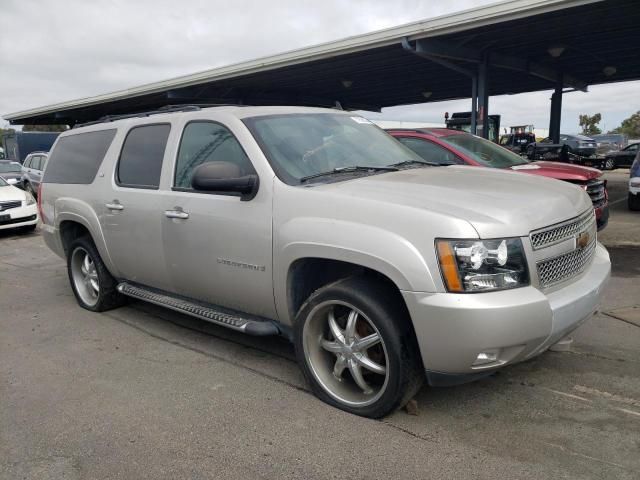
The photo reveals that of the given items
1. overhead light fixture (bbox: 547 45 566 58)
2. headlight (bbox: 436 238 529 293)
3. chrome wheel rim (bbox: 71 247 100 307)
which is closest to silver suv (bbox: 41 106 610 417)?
headlight (bbox: 436 238 529 293)

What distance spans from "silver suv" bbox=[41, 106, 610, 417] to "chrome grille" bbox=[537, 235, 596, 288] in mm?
12

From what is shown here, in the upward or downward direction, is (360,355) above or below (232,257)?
below

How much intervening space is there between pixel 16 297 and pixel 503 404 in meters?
5.62

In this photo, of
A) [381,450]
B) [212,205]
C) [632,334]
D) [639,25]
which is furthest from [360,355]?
[639,25]

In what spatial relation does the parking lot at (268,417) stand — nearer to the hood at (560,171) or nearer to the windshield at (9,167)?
the hood at (560,171)

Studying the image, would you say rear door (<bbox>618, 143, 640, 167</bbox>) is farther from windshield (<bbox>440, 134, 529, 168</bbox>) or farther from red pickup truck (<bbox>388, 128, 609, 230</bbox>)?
windshield (<bbox>440, 134, 529, 168</bbox>)

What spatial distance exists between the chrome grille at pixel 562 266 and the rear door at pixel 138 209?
2.78 m

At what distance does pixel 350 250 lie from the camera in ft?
9.86

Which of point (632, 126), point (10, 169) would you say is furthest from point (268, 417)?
point (632, 126)

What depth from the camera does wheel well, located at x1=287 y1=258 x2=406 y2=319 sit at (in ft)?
11.1

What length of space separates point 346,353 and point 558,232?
55.0 inches

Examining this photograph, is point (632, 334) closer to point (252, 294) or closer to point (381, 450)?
point (381, 450)

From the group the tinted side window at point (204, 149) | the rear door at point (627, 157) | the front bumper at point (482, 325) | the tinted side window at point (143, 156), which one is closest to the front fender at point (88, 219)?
the tinted side window at point (143, 156)

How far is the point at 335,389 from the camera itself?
3.36m
